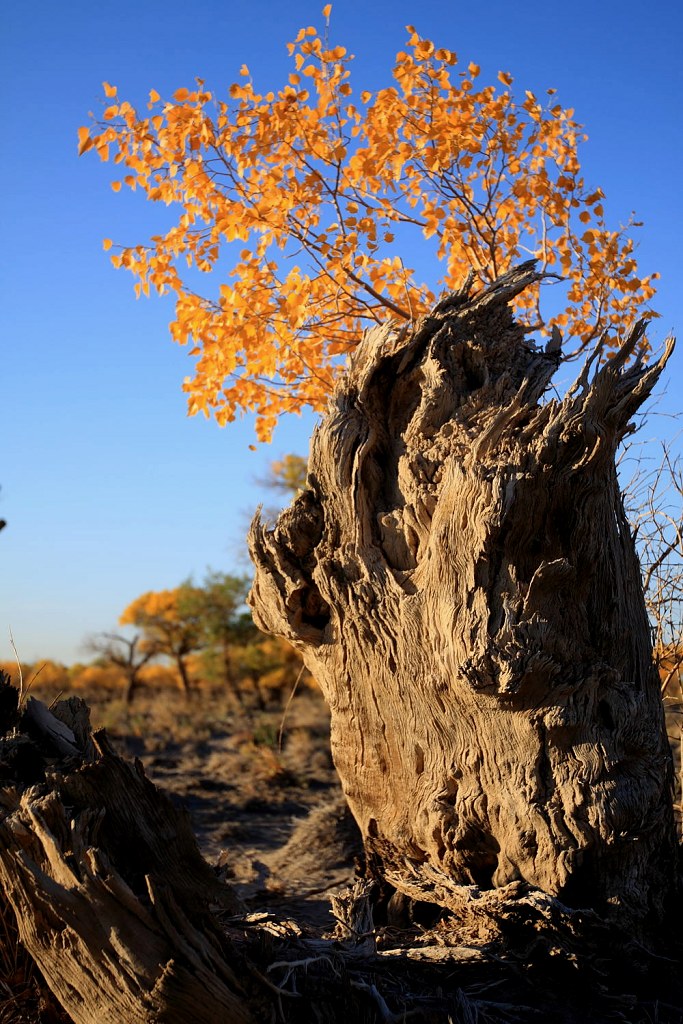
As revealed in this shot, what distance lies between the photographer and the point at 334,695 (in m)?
4.73

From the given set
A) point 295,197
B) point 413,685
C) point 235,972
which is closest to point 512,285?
point 413,685

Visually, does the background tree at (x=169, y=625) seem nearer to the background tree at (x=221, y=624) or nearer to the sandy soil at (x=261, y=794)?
the background tree at (x=221, y=624)

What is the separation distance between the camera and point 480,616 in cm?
405

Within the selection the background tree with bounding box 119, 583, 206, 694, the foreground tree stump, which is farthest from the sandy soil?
the background tree with bounding box 119, 583, 206, 694

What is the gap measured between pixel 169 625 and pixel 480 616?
30111 mm

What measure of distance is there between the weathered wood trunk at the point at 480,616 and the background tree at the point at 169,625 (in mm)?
26243

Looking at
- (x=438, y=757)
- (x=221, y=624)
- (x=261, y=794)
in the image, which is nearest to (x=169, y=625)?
(x=221, y=624)

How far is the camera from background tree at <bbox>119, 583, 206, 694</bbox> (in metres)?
31.2

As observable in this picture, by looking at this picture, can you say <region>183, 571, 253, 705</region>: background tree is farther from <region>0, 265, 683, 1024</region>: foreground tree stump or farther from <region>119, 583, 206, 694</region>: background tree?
<region>0, 265, 683, 1024</region>: foreground tree stump

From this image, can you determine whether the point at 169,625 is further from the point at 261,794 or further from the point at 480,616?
the point at 480,616

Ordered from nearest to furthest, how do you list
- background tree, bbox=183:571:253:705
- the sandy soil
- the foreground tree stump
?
1. the foreground tree stump
2. the sandy soil
3. background tree, bbox=183:571:253:705

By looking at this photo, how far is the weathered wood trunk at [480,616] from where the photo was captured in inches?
158

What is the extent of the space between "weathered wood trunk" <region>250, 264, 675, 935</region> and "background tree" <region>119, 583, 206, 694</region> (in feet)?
86.1

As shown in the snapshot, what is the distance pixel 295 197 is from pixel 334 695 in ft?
13.8
